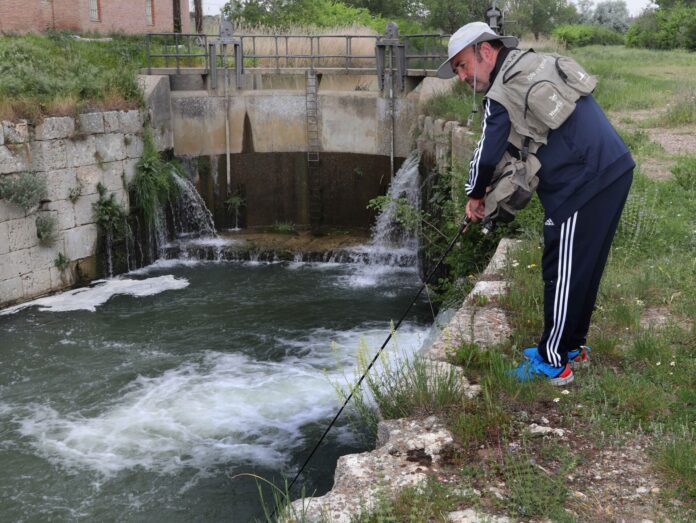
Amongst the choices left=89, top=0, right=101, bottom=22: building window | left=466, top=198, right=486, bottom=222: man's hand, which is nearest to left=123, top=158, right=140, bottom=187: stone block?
left=466, top=198, right=486, bottom=222: man's hand

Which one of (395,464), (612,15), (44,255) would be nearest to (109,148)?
(44,255)

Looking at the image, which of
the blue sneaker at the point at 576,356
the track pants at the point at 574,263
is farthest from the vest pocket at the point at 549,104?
the blue sneaker at the point at 576,356

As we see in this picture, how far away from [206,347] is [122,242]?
4262 millimetres

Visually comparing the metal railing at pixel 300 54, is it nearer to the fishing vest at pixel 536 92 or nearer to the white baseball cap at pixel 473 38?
the white baseball cap at pixel 473 38

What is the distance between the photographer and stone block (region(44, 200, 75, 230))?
11961 mm

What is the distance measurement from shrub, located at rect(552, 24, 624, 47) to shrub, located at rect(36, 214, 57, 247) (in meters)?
34.1

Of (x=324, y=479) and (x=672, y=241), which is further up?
(x=672, y=241)

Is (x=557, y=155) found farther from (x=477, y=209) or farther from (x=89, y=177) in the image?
(x=89, y=177)

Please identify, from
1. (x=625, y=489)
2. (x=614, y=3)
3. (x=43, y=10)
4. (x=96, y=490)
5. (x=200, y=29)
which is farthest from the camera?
(x=614, y=3)

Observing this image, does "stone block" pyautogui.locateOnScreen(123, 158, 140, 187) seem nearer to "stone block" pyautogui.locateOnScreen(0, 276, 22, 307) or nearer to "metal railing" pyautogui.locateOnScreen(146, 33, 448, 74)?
"stone block" pyautogui.locateOnScreen(0, 276, 22, 307)

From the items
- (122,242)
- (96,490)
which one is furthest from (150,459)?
(122,242)

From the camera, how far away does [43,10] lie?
22406mm

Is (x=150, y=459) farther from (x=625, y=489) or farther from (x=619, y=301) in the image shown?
(x=625, y=489)

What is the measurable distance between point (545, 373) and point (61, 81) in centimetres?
1064
